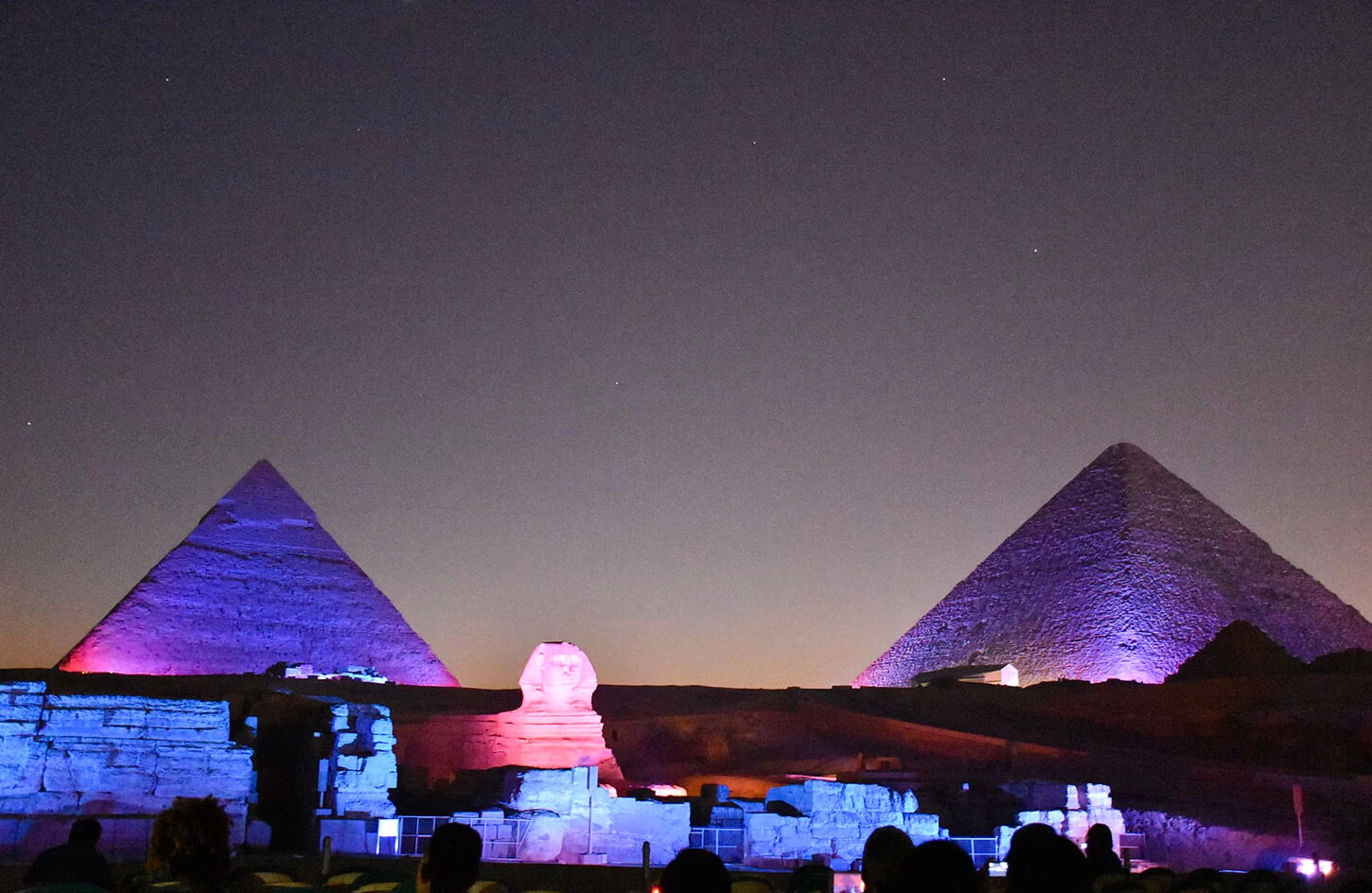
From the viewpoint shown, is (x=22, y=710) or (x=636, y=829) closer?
(x=22, y=710)

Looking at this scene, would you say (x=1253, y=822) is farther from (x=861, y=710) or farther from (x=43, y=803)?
(x=43, y=803)

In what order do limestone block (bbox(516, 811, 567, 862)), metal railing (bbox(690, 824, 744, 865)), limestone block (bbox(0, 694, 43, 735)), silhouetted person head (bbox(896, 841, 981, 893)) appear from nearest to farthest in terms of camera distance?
silhouetted person head (bbox(896, 841, 981, 893)), limestone block (bbox(0, 694, 43, 735)), limestone block (bbox(516, 811, 567, 862)), metal railing (bbox(690, 824, 744, 865))

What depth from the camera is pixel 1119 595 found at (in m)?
37.0

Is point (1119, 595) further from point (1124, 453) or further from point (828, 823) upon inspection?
point (828, 823)

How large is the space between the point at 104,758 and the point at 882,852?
335 inches

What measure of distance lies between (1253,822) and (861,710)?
1095 cm

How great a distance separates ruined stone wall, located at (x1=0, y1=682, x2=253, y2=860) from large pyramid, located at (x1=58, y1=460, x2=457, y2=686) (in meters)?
16.7

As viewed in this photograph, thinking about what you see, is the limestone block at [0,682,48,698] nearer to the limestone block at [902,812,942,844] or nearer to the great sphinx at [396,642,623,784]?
the great sphinx at [396,642,623,784]

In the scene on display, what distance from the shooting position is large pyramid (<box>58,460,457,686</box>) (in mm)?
26719

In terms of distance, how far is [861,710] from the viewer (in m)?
27.5

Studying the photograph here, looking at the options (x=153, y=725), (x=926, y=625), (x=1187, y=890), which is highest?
(x=926, y=625)

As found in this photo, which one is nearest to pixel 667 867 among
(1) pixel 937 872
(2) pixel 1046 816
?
(1) pixel 937 872

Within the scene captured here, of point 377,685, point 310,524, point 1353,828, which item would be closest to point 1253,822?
point 1353,828

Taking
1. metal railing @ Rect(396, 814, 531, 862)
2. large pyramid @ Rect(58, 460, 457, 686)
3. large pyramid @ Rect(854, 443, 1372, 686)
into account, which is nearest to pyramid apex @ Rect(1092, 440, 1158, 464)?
large pyramid @ Rect(854, 443, 1372, 686)
